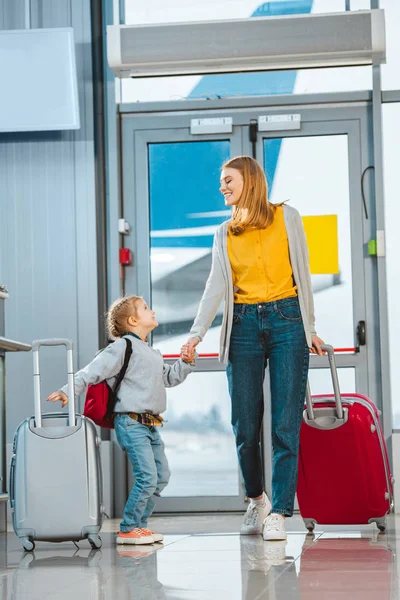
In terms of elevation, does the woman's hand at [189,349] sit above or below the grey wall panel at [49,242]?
below

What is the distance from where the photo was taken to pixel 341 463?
3674 mm

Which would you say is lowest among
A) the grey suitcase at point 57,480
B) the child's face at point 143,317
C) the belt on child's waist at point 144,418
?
the grey suitcase at point 57,480

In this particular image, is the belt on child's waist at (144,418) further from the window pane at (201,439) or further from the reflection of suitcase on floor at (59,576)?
the window pane at (201,439)

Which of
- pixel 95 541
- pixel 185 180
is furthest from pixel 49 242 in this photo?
pixel 95 541

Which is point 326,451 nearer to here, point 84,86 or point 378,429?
point 378,429

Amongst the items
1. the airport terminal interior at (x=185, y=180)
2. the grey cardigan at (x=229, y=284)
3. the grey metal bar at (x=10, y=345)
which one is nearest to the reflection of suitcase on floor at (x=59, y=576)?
the grey cardigan at (x=229, y=284)

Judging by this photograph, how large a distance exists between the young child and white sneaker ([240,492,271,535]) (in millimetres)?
341

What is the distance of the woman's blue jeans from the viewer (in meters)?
3.45

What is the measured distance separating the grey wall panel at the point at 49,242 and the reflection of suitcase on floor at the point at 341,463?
1792 millimetres

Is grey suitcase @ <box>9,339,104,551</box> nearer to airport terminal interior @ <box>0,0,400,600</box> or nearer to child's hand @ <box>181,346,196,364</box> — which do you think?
child's hand @ <box>181,346,196,364</box>

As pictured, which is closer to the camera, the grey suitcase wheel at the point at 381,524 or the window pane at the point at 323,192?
the grey suitcase wheel at the point at 381,524

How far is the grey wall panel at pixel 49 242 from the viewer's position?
5223 mm

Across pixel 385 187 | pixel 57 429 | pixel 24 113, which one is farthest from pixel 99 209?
pixel 57 429

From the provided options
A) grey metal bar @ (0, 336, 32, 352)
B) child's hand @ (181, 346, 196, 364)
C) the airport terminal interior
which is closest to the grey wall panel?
the airport terminal interior
